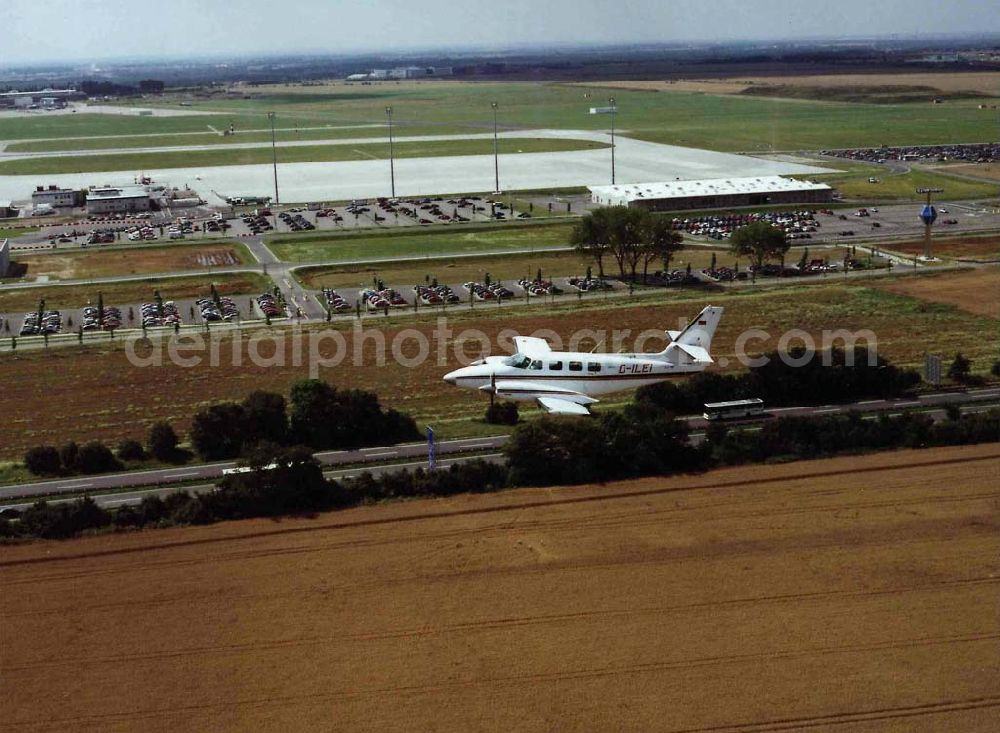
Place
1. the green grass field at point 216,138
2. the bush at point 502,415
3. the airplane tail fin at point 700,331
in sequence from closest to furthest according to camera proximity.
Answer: the airplane tail fin at point 700,331 → the bush at point 502,415 → the green grass field at point 216,138

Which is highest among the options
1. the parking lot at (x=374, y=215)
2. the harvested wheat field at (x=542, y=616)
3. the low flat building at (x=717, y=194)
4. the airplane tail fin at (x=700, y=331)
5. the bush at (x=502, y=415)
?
the low flat building at (x=717, y=194)

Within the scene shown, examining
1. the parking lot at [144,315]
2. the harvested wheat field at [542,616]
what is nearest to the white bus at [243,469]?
the harvested wheat field at [542,616]

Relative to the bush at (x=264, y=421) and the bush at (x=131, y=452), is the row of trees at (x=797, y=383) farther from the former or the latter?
the bush at (x=131, y=452)

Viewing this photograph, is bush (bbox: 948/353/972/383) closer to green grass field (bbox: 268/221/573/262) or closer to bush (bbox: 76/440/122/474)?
bush (bbox: 76/440/122/474)

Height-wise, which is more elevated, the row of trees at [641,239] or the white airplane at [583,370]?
the row of trees at [641,239]

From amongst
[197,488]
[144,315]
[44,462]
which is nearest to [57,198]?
[144,315]

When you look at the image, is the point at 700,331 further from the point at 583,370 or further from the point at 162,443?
the point at 162,443

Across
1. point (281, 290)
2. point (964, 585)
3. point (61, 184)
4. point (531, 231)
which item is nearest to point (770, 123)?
point (531, 231)

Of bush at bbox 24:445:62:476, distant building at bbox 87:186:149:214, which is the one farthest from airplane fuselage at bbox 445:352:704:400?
distant building at bbox 87:186:149:214
